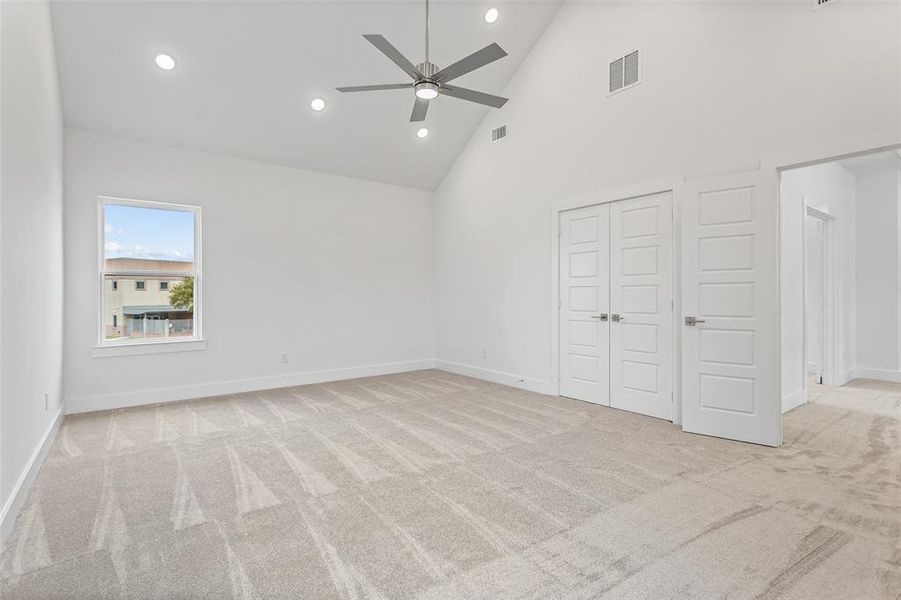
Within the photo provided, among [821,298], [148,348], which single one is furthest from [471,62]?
[821,298]

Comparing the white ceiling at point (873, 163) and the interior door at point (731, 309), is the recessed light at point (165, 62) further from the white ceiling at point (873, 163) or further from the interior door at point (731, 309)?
the white ceiling at point (873, 163)

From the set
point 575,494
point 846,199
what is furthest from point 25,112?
point 846,199

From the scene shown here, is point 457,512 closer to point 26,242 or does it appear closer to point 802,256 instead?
point 26,242

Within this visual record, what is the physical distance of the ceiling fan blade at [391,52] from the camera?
9.75ft

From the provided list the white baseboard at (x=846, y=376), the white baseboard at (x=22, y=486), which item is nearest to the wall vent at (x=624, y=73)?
the white baseboard at (x=846, y=376)

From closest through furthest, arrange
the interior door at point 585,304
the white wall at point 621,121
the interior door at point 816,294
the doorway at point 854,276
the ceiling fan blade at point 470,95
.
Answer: the white wall at point 621,121 → the ceiling fan blade at point 470,95 → the interior door at point 585,304 → the doorway at point 854,276 → the interior door at point 816,294

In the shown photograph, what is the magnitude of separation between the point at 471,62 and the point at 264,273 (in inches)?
162

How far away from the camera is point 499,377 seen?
6219mm

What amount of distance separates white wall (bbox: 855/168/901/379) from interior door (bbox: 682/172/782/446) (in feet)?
15.0

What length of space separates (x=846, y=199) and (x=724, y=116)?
4.22 m

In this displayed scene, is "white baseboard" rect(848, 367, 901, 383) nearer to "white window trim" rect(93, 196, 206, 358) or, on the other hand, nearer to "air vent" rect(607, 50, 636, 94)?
"air vent" rect(607, 50, 636, 94)

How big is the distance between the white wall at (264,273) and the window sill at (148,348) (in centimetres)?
7

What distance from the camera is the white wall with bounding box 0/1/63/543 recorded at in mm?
2332

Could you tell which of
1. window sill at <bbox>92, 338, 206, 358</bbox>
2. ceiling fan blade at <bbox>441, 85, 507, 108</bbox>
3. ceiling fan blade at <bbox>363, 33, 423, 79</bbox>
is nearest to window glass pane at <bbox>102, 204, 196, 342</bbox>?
window sill at <bbox>92, 338, 206, 358</bbox>
